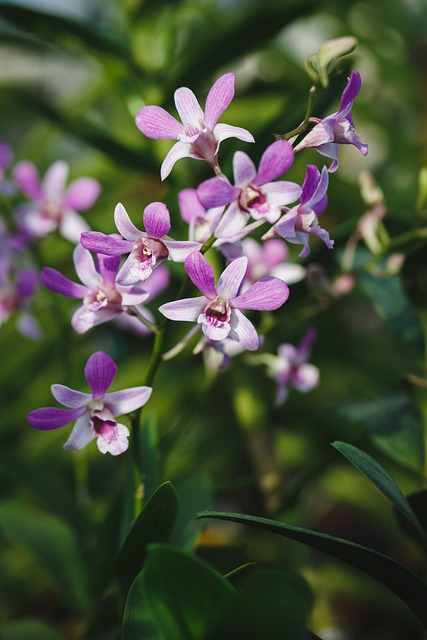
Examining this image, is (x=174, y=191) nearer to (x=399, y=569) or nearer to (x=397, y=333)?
Answer: (x=397, y=333)

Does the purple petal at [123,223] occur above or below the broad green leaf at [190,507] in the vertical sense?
above

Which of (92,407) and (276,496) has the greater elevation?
(92,407)

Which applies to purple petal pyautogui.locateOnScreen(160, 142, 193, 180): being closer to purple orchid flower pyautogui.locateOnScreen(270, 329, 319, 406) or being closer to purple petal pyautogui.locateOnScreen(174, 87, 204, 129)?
purple petal pyautogui.locateOnScreen(174, 87, 204, 129)

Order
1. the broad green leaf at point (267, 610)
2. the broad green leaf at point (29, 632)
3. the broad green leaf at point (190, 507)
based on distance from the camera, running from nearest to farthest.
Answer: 1. the broad green leaf at point (267, 610)
2. the broad green leaf at point (190, 507)
3. the broad green leaf at point (29, 632)

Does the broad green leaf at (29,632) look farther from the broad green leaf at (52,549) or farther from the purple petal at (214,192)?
the purple petal at (214,192)

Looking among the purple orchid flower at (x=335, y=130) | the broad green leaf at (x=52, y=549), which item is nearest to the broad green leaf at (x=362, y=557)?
the purple orchid flower at (x=335, y=130)

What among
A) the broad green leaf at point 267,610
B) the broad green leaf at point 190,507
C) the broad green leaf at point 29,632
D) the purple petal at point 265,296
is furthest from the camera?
the broad green leaf at point 29,632

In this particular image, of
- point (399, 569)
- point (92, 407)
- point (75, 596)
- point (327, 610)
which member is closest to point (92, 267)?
point (92, 407)
